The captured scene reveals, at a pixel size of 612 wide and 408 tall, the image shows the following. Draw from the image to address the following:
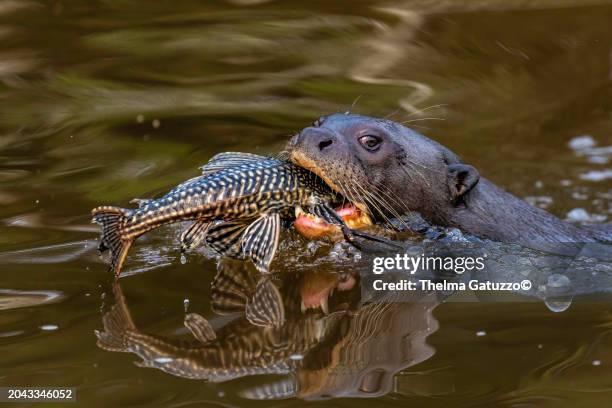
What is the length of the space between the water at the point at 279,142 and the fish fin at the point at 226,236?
23 cm

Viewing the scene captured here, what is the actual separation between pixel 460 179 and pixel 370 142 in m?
0.60

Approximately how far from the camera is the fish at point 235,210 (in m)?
5.20

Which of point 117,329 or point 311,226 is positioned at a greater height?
point 311,226

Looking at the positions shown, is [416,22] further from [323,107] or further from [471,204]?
[471,204]

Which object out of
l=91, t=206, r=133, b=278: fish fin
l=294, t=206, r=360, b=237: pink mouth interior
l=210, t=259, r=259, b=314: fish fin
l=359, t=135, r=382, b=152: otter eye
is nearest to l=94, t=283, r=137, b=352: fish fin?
l=91, t=206, r=133, b=278: fish fin

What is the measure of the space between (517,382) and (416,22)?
6.03m

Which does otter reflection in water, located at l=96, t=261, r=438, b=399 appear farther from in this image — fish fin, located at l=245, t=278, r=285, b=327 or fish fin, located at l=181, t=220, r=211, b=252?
fish fin, located at l=181, t=220, r=211, b=252

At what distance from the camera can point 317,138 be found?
18.1 ft

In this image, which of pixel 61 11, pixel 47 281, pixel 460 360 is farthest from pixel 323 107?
pixel 460 360

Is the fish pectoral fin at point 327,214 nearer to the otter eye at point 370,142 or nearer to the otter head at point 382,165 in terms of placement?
the otter head at point 382,165

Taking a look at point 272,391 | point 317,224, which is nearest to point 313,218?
point 317,224

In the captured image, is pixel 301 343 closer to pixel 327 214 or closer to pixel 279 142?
pixel 327 214

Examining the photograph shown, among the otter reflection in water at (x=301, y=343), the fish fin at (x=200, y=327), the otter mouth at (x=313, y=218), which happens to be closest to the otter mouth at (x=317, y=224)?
the otter mouth at (x=313, y=218)

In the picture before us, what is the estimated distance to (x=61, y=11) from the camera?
9273mm
